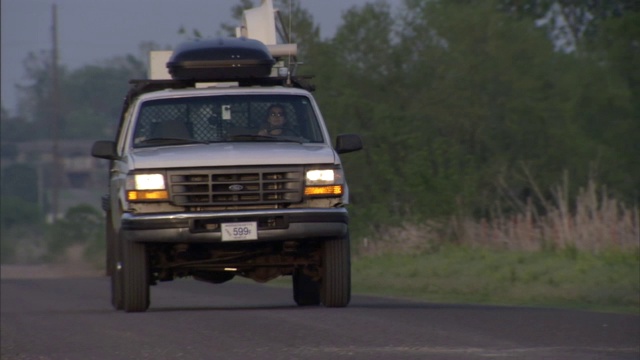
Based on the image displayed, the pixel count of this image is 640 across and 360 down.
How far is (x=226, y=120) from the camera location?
1305 centimetres

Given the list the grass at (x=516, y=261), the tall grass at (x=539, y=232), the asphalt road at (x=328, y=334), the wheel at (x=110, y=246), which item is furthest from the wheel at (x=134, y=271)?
the tall grass at (x=539, y=232)

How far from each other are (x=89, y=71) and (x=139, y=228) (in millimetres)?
109635

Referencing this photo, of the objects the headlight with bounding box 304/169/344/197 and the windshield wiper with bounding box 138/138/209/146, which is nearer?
the headlight with bounding box 304/169/344/197

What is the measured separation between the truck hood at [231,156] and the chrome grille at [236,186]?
71 mm

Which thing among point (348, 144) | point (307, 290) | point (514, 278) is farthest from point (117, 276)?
point (514, 278)

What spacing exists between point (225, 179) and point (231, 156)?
0.72 ft

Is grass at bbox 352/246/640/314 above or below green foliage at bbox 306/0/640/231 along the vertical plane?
below

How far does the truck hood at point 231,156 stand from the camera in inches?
479

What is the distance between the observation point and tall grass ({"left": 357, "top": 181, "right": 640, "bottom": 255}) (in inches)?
924

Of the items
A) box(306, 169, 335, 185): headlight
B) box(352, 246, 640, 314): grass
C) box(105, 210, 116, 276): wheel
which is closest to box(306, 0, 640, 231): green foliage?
box(352, 246, 640, 314): grass

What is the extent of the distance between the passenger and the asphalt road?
1.83 meters

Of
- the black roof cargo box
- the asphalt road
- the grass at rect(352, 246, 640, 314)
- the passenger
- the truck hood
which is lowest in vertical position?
the grass at rect(352, 246, 640, 314)

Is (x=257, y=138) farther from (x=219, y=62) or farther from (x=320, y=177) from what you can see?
(x=219, y=62)

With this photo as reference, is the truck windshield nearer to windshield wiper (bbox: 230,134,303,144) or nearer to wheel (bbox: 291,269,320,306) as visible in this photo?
windshield wiper (bbox: 230,134,303,144)
